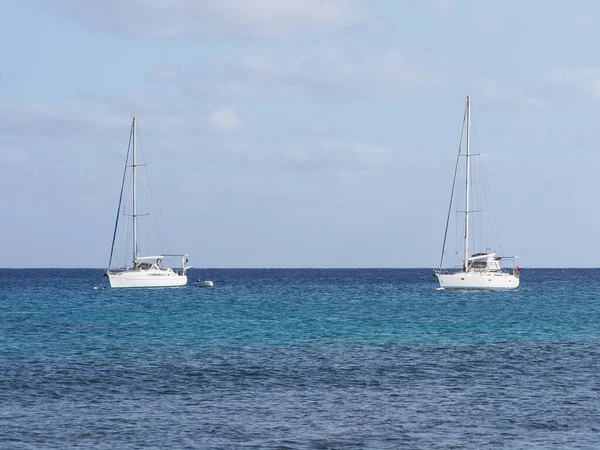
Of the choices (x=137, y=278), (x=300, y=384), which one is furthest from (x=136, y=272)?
(x=300, y=384)

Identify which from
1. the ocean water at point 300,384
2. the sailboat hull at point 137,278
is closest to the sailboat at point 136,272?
the sailboat hull at point 137,278

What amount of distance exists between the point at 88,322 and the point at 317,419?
42.5 m

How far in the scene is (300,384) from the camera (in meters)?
37.2

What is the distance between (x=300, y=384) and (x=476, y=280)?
71670mm

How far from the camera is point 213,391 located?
1399 inches

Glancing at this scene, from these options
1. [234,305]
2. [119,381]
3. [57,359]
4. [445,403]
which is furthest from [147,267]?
[445,403]

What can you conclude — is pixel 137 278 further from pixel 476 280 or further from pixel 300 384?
pixel 300 384

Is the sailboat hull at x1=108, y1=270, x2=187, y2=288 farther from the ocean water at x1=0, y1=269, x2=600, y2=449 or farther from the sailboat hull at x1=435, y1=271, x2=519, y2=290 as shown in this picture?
the ocean water at x1=0, y1=269, x2=600, y2=449

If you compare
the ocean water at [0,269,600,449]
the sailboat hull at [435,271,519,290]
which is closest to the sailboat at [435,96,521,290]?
the sailboat hull at [435,271,519,290]

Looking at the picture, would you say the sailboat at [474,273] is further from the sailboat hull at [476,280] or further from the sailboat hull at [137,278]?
the sailboat hull at [137,278]

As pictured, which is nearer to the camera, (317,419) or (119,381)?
(317,419)

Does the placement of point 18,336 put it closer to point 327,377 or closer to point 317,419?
point 327,377

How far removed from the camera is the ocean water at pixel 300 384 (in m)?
27.9

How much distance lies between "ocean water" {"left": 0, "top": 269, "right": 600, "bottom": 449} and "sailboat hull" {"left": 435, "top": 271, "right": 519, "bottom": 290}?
34.7 m
